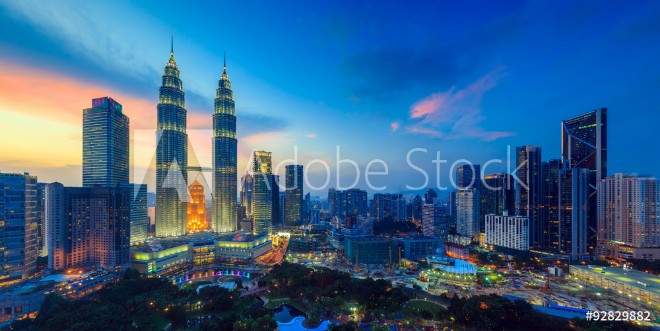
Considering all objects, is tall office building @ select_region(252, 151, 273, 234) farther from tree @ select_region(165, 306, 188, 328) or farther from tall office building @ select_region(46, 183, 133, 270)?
tree @ select_region(165, 306, 188, 328)

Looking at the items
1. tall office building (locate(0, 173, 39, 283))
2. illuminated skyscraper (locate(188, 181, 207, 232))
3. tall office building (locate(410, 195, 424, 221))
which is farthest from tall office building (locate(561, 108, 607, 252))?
illuminated skyscraper (locate(188, 181, 207, 232))

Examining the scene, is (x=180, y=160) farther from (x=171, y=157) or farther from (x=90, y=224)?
(x=90, y=224)

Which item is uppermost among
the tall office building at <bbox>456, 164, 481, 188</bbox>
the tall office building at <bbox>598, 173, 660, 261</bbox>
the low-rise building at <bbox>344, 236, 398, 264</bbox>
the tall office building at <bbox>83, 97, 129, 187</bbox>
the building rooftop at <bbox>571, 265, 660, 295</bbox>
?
the tall office building at <bbox>83, 97, 129, 187</bbox>

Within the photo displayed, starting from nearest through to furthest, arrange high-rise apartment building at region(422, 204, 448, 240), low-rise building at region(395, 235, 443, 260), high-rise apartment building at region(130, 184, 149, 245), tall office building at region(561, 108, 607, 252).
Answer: low-rise building at region(395, 235, 443, 260) < tall office building at region(561, 108, 607, 252) < high-rise apartment building at region(130, 184, 149, 245) < high-rise apartment building at region(422, 204, 448, 240)

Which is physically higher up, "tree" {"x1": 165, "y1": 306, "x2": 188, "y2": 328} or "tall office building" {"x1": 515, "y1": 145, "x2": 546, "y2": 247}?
"tall office building" {"x1": 515, "y1": 145, "x2": 546, "y2": 247}

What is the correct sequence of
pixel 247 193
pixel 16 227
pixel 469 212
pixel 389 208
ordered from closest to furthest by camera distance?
pixel 16 227, pixel 469 212, pixel 389 208, pixel 247 193

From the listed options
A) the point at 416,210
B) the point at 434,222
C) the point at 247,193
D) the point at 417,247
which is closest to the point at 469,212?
the point at 434,222

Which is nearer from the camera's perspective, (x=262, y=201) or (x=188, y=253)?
(x=188, y=253)
